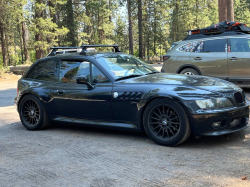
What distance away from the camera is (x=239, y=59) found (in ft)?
28.6

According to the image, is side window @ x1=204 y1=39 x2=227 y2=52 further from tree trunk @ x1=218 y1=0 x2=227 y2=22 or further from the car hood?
tree trunk @ x1=218 y1=0 x2=227 y2=22

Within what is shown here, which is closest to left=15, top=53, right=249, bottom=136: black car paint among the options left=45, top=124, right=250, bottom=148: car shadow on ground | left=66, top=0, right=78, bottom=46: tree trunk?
left=45, top=124, right=250, bottom=148: car shadow on ground

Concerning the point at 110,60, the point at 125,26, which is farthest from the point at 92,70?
the point at 125,26

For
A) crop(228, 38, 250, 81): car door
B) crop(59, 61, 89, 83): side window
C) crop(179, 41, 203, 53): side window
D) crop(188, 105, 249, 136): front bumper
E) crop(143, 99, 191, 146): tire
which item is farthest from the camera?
crop(179, 41, 203, 53): side window

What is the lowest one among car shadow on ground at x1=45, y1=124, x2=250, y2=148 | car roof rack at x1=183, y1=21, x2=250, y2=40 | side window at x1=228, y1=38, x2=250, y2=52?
car shadow on ground at x1=45, y1=124, x2=250, y2=148

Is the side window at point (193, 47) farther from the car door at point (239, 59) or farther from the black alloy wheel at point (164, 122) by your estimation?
the black alloy wheel at point (164, 122)

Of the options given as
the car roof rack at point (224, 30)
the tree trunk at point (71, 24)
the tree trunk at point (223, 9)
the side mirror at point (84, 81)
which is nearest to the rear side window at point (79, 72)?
the side mirror at point (84, 81)

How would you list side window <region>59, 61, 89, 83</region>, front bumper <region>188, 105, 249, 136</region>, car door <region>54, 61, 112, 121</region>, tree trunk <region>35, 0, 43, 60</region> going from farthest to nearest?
tree trunk <region>35, 0, 43, 60</region> → side window <region>59, 61, 89, 83</region> → car door <region>54, 61, 112, 121</region> → front bumper <region>188, 105, 249, 136</region>

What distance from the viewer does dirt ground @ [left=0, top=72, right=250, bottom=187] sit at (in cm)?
338

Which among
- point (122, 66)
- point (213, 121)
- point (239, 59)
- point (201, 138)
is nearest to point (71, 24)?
point (239, 59)

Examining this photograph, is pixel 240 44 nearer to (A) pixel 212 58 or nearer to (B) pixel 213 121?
(A) pixel 212 58

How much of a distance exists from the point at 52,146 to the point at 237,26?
A: 23.5 ft

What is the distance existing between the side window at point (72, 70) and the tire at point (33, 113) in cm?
77

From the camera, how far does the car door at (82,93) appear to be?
16.8ft
